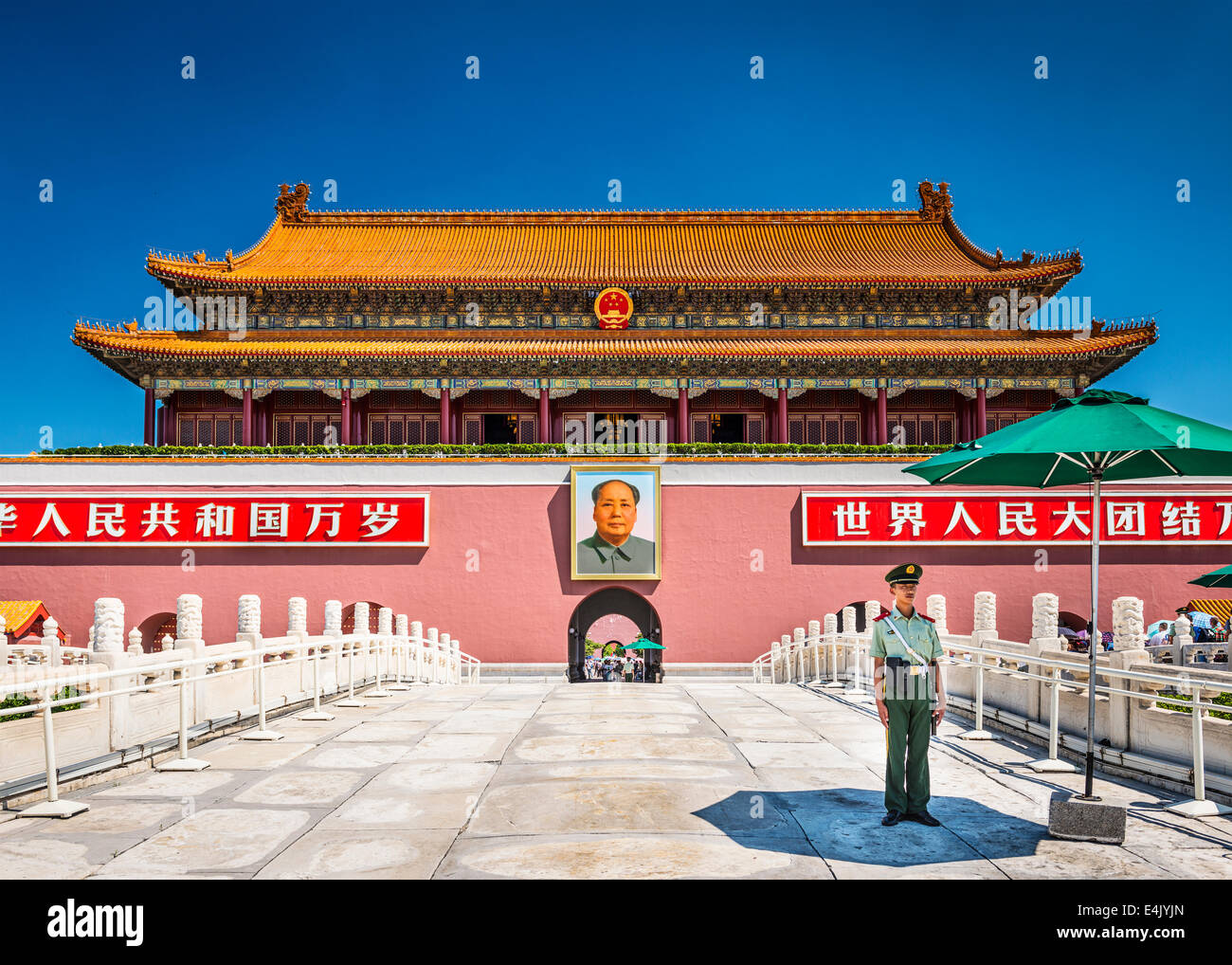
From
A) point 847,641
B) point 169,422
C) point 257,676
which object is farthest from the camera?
point 169,422

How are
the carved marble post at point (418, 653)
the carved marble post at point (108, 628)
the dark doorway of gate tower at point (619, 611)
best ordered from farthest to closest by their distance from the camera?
the dark doorway of gate tower at point (619, 611) < the carved marble post at point (418, 653) < the carved marble post at point (108, 628)

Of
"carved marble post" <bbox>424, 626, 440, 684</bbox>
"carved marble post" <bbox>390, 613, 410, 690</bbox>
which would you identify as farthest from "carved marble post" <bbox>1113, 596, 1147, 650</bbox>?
"carved marble post" <bbox>424, 626, 440, 684</bbox>

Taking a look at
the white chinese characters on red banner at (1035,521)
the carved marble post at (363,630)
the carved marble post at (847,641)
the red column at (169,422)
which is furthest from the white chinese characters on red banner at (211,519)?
the carved marble post at (847,641)

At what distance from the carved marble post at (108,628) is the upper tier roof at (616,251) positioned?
17.6 meters

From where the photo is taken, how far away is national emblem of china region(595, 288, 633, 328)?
25953 mm

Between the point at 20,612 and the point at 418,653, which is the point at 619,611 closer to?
the point at 418,653

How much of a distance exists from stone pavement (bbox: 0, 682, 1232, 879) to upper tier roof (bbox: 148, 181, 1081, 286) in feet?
60.1

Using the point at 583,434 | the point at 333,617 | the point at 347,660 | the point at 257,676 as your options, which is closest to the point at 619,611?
the point at 583,434

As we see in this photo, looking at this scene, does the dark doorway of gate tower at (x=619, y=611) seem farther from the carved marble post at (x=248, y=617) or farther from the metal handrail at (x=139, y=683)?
the metal handrail at (x=139, y=683)

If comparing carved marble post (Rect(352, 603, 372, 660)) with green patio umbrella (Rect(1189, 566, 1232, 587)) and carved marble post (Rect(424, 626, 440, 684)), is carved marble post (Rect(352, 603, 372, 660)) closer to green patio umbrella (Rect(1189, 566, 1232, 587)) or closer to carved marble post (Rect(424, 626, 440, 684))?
carved marble post (Rect(424, 626, 440, 684))

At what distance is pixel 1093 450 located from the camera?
5.38 m

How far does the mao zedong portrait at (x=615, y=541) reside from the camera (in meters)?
21.5

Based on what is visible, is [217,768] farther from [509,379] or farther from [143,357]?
[143,357]

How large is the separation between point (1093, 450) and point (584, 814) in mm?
3820
